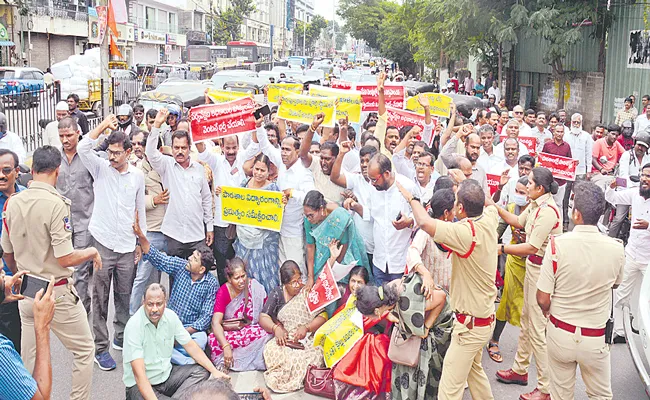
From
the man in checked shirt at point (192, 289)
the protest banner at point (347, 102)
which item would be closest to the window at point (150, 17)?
the protest banner at point (347, 102)

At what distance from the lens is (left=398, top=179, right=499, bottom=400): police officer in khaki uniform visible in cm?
443

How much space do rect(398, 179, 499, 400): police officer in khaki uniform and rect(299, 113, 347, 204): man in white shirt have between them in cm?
214

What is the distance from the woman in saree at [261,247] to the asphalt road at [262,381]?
3.45 feet

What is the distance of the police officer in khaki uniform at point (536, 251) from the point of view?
5047 mm

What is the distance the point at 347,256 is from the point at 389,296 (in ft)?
4.15

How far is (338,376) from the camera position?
5.14 m

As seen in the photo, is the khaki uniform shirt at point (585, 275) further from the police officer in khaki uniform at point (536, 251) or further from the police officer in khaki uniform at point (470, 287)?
the police officer in khaki uniform at point (536, 251)

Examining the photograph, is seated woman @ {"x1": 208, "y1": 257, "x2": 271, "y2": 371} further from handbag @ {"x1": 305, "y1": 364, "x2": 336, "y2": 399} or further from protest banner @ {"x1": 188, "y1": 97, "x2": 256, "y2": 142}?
protest banner @ {"x1": 188, "y1": 97, "x2": 256, "y2": 142}

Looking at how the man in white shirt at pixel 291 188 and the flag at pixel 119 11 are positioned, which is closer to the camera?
the man in white shirt at pixel 291 188

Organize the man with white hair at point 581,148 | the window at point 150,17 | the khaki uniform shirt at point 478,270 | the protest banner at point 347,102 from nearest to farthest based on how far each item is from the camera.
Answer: the khaki uniform shirt at point 478,270 → the protest banner at point 347,102 → the man with white hair at point 581,148 → the window at point 150,17

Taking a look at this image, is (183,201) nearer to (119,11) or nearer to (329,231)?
(329,231)

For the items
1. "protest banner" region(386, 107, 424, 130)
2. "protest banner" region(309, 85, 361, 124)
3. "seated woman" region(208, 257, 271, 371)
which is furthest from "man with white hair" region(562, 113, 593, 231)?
"seated woman" region(208, 257, 271, 371)

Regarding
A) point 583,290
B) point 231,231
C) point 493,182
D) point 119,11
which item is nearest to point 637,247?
point 493,182

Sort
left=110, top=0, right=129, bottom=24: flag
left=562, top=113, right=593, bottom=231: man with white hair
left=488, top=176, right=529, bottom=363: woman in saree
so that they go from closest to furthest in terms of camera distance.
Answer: left=488, top=176, right=529, bottom=363: woman in saree, left=562, top=113, right=593, bottom=231: man with white hair, left=110, top=0, right=129, bottom=24: flag
